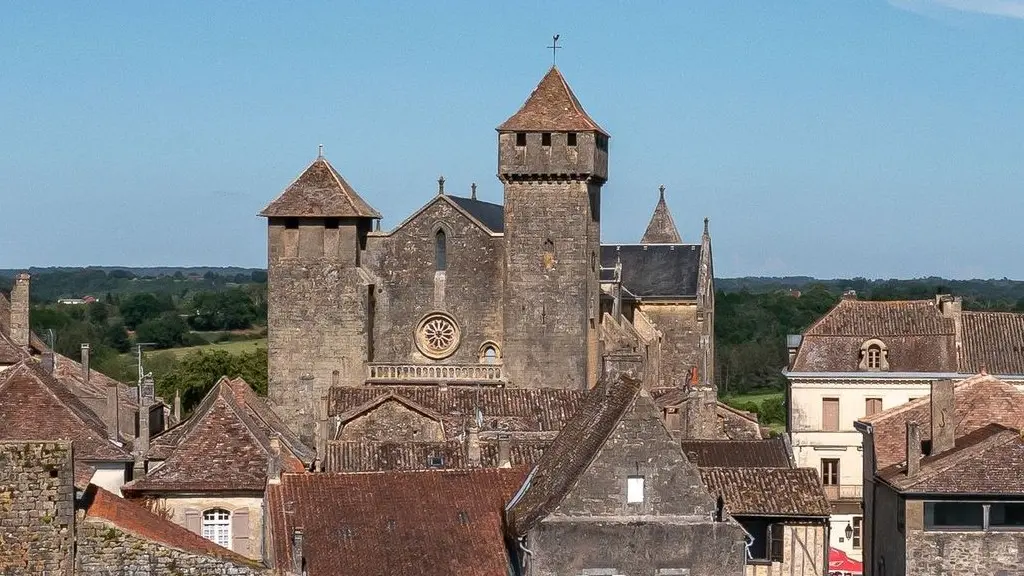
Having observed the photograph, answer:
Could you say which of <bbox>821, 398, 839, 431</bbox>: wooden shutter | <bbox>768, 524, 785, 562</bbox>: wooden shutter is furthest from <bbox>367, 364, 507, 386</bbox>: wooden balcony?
<bbox>768, 524, 785, 562</bbox>: wooden shutter

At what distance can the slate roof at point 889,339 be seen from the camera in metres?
69.5

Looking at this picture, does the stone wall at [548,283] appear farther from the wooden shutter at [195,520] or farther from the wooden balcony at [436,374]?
the wooden shutter at [195,520]

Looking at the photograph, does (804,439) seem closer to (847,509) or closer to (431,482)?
(847,509)

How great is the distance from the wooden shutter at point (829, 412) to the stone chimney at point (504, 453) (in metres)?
24.4

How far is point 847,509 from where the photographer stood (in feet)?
213

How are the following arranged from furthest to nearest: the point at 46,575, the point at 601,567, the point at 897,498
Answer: the point at 897,498 → the point at 601,567 → the point at 46,575

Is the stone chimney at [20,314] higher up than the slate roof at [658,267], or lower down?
lower down

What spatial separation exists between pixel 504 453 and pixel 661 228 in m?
63.5

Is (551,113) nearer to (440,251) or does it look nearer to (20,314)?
(440,251)

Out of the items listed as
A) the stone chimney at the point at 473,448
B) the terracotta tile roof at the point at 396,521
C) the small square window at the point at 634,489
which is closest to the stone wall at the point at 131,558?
the terracotta tile roof at the point at 396,521

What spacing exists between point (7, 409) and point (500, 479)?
1331cm

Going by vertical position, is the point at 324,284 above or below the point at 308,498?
above

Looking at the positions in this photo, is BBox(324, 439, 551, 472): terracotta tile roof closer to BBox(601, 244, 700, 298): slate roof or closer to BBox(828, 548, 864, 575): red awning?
BBox(828, 548, 864, 575): red awning

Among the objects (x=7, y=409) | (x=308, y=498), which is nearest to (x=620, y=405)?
(x=308, y=498)
